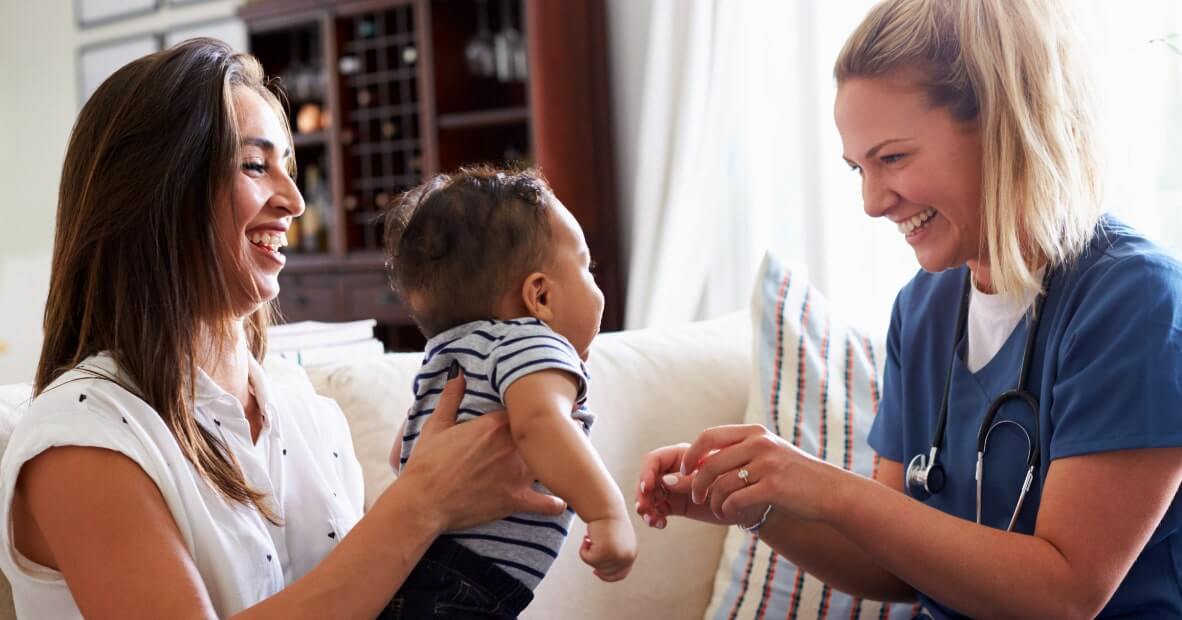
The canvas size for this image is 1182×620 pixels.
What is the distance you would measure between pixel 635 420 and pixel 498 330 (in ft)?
2.34

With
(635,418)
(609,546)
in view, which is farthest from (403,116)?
(609,546)

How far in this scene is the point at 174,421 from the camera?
118 cm

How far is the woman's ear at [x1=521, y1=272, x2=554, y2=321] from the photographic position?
4.05 ft

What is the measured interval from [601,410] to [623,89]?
187cm

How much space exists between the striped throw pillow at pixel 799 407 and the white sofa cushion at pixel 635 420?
6 centimetres

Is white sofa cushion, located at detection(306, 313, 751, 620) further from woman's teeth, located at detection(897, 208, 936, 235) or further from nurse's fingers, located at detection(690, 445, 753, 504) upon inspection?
woman's teeth, located at detection(897, 208, 936, 235)

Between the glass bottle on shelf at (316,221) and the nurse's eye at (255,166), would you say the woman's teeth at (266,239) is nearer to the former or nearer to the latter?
the nurse's eye at (255,166)

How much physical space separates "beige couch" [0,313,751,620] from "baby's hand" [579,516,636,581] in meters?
0.66

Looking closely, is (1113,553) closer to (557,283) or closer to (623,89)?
(557,283)

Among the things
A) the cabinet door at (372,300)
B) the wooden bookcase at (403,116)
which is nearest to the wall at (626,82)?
the wooden bookcase at (403,116)

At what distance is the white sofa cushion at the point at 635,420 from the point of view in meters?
1.73

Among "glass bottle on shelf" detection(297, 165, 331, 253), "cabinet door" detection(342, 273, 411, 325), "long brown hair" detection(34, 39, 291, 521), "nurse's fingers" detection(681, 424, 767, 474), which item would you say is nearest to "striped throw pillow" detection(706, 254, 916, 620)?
"nurse's fingers" detection(681, 424, 767, 474)

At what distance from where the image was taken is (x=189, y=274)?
1.22 m

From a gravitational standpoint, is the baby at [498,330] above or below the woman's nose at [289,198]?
below
